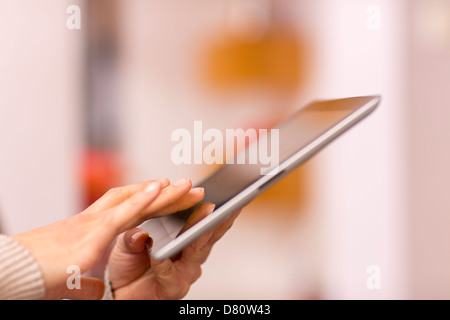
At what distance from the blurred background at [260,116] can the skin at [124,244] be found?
1.77 ft

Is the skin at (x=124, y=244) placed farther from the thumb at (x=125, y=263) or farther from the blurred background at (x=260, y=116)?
the blurred background at (x=260, y=116)

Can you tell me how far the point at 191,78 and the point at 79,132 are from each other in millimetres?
266

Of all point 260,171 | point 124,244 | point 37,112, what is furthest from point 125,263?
point 37,112

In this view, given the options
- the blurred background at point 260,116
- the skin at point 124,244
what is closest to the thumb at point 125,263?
the skin at point 124,244

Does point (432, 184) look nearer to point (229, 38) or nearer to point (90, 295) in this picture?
point (229, 38)

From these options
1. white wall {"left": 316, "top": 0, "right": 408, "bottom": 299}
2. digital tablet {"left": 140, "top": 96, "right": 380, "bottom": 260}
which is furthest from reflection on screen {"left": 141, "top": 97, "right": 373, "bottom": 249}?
white wall {"left": 316, "top": 0, "right": 408, "bottom": 299}

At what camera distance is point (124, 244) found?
404 millimetres

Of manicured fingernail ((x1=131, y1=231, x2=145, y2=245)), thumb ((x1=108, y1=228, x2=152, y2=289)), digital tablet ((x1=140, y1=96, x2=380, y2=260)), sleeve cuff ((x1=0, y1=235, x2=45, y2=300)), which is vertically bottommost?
thumb ((x1=108, y1=228, x2=152, y2=289))

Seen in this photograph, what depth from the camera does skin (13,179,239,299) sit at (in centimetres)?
24

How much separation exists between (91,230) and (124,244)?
16 cm

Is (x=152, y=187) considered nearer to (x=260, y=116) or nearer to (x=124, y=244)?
(x=124, y=244)

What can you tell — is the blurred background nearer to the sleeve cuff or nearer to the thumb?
the thumb

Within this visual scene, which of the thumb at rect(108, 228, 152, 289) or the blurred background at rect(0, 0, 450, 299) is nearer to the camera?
the thumb at rect(108, 228, 152, 289)

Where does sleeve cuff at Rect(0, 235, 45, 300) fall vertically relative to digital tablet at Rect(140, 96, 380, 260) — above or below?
below
